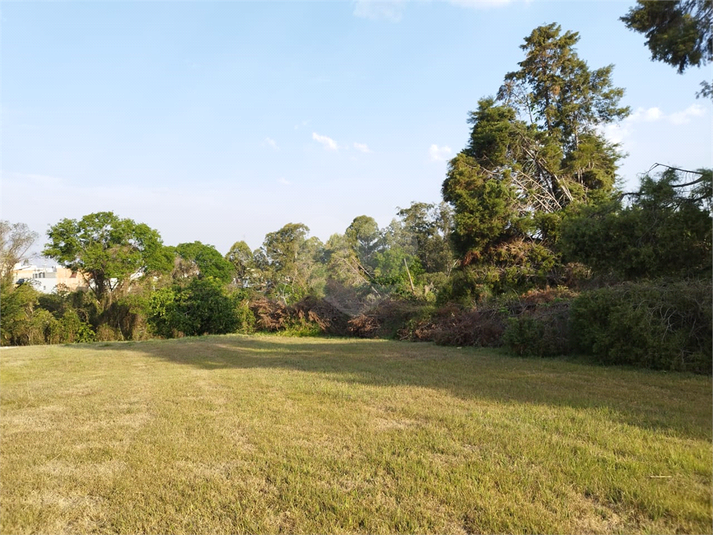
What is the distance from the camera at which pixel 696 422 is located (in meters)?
4.02

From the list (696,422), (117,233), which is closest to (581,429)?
(696,422)

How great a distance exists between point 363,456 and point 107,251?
25.4 m

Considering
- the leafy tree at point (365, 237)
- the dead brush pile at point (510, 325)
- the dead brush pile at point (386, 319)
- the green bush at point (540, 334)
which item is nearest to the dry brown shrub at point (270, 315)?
the dead brush pile at point (386, 319)

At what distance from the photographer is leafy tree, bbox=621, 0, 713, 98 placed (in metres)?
6.13

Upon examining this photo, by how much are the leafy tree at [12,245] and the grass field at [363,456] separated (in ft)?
68.2

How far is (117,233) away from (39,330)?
21.3 feet

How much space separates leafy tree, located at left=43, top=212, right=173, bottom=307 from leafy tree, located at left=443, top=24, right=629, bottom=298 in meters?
17.6

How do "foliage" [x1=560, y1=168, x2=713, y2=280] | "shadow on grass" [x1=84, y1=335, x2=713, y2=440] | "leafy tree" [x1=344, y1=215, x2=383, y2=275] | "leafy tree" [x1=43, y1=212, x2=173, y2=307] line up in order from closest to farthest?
1. "shadow on grass" [x1=84, y1=335, x2=713, y2=440]
2. "foliage" [x1=560, y1=168, x2=713, y2=280]
3. "leafy tree" [x1=43, y1=212, x2=173, y2=307]
4. "leafy tree" [x1=344, y1=215, x2=383, y2=275]

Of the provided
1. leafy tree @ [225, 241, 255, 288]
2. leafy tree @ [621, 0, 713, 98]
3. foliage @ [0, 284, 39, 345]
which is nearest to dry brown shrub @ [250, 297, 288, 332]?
Result: foliage @ [0, 284, 39, 345]

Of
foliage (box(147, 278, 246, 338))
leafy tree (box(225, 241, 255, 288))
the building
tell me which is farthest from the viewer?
leafy tree (box(225, 241, 255, 288))

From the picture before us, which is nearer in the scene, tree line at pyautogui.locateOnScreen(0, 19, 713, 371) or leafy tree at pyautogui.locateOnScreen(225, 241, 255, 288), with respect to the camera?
tree line at pyautogui.locateOnScreen(0, 19, 713, 371)

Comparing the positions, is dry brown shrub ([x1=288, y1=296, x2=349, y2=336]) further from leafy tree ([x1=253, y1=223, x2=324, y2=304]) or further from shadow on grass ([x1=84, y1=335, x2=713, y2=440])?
leafy tree ([x1=253, y1=223, x2=324, y2=304])

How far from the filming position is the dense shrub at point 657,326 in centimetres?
687

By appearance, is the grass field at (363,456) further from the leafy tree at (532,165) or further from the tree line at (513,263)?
the leafy tree at (532,165)
